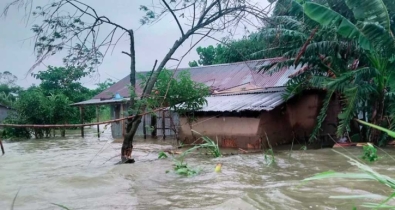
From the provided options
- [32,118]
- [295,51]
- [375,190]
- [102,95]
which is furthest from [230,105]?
[32,118]

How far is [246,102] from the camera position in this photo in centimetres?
1184

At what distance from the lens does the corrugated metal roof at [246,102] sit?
10.8 m

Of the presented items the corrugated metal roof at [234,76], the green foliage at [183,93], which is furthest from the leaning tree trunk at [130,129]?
the corrugated metal roof at [234,76]

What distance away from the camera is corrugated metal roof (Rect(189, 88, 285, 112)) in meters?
10.8

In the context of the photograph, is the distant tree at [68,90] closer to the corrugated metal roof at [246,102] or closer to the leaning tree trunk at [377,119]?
the corrugated metal roof at [246,102]

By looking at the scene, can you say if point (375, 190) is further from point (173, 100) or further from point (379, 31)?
point (173, 100)

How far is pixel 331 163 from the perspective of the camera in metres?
7.17

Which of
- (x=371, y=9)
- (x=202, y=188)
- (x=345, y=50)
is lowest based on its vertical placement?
(x=202, y=188)

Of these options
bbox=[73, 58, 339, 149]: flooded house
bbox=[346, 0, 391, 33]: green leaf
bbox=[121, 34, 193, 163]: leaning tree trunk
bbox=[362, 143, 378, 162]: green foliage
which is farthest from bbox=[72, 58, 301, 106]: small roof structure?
bbox=[362, 143, 378, 162]: green foliage

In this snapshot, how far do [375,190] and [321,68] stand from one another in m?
7.76

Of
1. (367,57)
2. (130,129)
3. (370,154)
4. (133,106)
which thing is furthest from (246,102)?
(370,154)

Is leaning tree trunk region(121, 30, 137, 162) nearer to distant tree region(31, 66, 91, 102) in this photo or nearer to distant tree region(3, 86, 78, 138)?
distant tree region(3, 86, 78, 138)

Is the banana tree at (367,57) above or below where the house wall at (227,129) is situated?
above

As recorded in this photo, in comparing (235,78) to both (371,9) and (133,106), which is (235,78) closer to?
(133,106)
